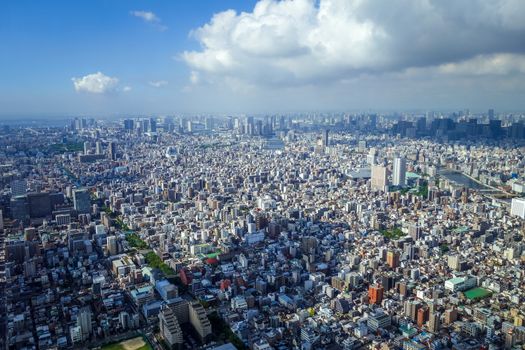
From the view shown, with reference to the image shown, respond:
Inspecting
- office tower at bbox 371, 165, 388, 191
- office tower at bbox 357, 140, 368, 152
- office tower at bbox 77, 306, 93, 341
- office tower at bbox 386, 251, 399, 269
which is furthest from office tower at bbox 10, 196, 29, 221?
office tower at bbox 357, 140, 368, 152

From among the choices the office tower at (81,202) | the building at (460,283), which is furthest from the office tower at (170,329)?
the office tower at (81,202)

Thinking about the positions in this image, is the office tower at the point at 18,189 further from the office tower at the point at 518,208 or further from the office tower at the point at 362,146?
the office tower at the point at 362,146

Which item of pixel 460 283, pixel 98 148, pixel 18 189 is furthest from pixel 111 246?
pixel 98 148

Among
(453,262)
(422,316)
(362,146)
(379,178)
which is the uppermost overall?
(362,146)

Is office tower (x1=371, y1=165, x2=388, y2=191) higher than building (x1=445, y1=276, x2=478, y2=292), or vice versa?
office tower (x1=371, y1=165, x2=388, y2=191)

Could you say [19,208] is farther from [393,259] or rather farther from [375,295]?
[393,259]

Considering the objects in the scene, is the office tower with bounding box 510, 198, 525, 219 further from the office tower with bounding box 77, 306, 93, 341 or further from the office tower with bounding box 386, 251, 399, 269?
the office tower with bounding box 77, 306, 93, 341
